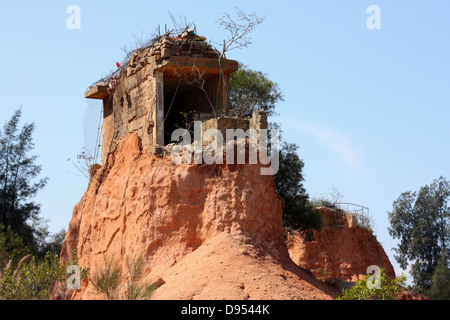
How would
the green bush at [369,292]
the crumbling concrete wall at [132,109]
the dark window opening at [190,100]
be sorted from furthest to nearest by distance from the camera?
the dark window opening at [190,100] < the crumbling concrete wall at [132,109] < the green bush at [369,292]

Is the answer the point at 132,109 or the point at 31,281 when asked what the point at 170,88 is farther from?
the point at 31,281

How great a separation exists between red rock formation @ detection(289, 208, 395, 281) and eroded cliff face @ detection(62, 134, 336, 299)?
1358 cm

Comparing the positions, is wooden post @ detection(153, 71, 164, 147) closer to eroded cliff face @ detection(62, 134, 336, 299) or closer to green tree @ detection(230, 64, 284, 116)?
eroded cliff face @ detection(62, 134, 336, 299)

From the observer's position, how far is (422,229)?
35.1 meters

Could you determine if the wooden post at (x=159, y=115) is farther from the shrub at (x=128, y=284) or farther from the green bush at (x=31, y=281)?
the green bush at (x=31, y=281)

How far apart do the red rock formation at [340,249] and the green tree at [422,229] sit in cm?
659

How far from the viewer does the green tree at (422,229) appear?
34375 millimetres

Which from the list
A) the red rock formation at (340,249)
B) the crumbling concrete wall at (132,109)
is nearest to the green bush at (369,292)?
the crumbling concrete wall at (132,109)

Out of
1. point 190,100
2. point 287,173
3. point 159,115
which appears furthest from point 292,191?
point 159,115

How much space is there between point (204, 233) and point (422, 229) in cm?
2423

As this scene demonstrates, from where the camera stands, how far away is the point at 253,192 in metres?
13.2

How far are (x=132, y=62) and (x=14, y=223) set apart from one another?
12011mm
